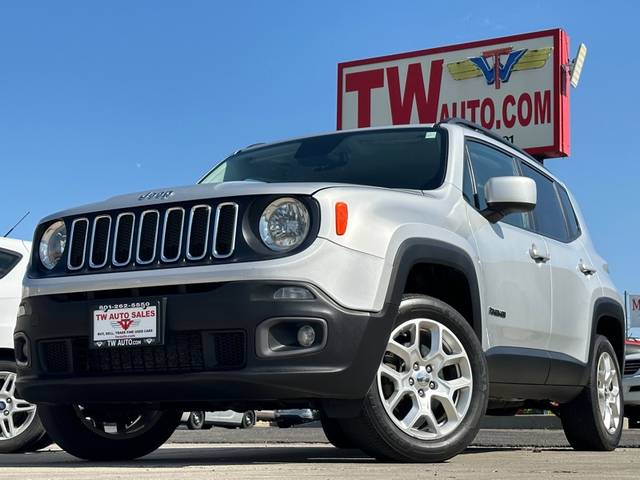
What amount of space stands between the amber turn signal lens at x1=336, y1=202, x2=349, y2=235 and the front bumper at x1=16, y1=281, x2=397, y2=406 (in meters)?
0.31

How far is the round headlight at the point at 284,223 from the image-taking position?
16.7 feet

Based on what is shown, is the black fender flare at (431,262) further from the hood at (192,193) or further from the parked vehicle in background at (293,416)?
the parked vehicle in background at (293,416)

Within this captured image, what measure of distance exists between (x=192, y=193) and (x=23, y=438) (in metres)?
3.95

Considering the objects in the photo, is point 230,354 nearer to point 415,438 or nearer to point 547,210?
point 415,438

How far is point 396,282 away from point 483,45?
2249 cm

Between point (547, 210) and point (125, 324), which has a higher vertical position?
point (547, 210)

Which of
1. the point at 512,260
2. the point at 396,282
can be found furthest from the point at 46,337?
the point at 512,260

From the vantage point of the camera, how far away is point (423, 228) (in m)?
5.56

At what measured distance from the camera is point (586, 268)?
7648 millimetres

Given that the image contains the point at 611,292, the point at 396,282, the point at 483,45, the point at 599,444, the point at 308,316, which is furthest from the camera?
the point at 483,45

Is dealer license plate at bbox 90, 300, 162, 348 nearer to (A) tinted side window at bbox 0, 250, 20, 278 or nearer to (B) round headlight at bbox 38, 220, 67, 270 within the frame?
(B) round headlight at bbox 38, 220, 67, 270

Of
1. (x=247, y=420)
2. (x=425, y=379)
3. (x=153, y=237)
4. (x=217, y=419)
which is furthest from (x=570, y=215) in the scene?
(x=247, y=420)

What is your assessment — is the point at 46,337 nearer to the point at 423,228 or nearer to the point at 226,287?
the point at 226,287

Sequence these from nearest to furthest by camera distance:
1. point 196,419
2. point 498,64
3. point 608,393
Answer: point 608,393 < point 196,419 < point 498,64
